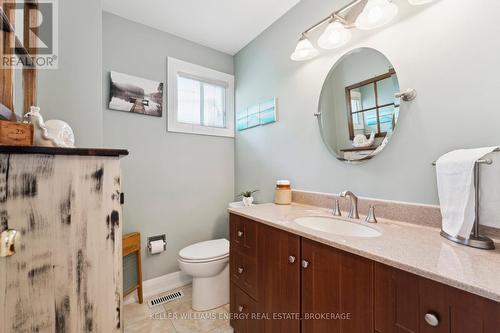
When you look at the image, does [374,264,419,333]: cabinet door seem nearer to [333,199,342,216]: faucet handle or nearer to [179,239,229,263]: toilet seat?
[333,199,342,216]: faucet handle

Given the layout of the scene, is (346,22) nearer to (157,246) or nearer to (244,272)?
(244,272)

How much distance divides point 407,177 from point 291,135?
2.87ft

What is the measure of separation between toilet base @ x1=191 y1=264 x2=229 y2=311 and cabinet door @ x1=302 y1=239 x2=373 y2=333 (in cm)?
98

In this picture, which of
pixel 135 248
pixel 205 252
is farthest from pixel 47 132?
pixel 205 252

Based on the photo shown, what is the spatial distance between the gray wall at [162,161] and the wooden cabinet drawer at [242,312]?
0.88m

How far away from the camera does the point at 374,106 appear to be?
122 cm

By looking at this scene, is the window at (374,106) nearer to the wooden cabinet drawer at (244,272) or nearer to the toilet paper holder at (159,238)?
the wooden cabinet drawer at (244,272)

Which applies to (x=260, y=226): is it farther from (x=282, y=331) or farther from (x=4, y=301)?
(x=4, y=301)

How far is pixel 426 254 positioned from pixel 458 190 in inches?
11.9

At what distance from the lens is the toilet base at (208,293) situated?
1.70 meters

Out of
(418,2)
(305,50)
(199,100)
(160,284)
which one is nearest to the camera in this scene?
(418,2)

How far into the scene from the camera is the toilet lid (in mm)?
1659

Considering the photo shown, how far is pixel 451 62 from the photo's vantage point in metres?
0.95

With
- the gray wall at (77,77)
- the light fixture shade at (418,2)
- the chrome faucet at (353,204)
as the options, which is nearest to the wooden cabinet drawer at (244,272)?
the chrome faucet at (353,204)
